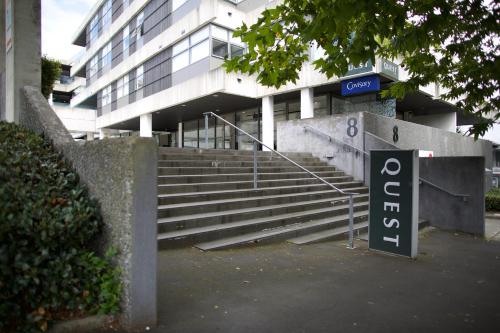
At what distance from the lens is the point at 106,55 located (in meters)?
31.1

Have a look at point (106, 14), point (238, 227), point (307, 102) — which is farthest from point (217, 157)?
point (106, 14)

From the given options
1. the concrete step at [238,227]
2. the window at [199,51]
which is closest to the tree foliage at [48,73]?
the concrete step at [238,227]

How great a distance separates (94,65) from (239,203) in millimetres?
32096

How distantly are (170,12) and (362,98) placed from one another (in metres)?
11.9

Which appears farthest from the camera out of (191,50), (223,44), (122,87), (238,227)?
(122,87)

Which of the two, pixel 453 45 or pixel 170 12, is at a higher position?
pixel 170 12

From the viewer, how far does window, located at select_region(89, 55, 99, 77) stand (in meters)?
33.5

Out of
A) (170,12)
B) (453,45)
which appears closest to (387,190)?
(453,45)

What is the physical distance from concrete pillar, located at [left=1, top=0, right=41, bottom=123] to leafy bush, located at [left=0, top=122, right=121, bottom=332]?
3.39 metres

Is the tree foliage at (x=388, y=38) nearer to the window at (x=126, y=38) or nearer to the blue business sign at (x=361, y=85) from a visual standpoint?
the blue business sign at (x=361, y=85)

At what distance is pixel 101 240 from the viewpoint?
10.8 ft

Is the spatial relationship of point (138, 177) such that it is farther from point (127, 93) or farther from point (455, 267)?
point (127, 93)

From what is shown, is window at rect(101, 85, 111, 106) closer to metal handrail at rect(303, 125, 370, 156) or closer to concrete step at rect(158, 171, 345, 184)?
metal handrail at rect(303, 125, 370, 156)

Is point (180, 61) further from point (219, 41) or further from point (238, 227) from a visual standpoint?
point (238, 227)
